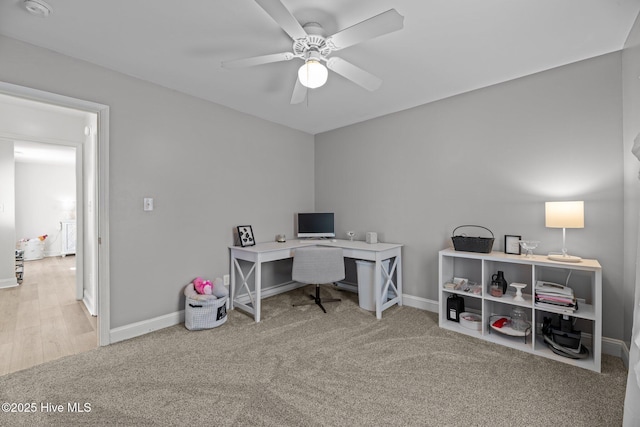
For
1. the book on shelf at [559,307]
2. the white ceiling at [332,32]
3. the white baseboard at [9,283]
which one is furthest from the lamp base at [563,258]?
the white baseboard at [9,283]

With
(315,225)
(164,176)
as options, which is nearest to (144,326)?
(164,176)

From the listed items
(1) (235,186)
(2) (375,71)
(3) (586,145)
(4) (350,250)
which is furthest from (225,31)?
(3) (586,145)

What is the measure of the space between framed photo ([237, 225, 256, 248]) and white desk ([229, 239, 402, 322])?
0.10 meters

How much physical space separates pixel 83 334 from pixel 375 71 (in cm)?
365

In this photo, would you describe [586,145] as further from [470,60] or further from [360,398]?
[360,398]

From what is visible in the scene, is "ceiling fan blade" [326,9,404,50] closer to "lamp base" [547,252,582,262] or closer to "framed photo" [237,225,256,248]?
"lamp base" [547,252,582,262]

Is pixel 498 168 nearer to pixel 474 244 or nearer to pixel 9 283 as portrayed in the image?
pixel 474 244

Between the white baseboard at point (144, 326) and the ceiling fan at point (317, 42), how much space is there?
237cm

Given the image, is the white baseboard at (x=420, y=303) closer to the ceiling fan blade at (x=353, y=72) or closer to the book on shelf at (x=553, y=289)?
the book on shelf at (x=553, y=289)

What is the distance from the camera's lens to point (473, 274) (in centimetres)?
292

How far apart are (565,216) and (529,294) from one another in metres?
0.82

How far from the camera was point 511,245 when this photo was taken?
2.55 meters

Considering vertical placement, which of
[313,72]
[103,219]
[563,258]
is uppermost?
[313,72]

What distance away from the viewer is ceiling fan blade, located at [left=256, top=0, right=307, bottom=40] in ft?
4.51
